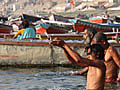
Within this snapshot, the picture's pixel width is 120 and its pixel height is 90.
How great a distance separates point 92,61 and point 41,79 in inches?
245

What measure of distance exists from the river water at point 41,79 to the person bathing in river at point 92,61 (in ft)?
8.20

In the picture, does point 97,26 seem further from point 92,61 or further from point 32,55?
point 92,61

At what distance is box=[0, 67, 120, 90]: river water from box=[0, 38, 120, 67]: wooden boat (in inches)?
16.0

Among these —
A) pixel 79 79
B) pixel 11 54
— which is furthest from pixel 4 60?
pixel 79 79

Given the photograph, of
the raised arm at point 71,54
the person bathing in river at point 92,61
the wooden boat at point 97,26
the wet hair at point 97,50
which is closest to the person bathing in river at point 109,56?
the person bathing in river at point 92,61

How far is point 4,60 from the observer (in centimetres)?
1530

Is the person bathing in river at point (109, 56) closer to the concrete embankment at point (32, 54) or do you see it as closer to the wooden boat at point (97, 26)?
the concrete embankment at point (32, 54)

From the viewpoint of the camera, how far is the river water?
34.1 feet

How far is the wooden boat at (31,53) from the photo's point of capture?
14.9 metres

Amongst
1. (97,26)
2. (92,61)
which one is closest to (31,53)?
(92,61)

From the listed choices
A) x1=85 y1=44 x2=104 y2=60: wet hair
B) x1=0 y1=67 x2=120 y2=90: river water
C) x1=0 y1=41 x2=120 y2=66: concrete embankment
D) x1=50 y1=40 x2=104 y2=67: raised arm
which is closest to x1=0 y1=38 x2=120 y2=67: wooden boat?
x1=0 y1=41 x2=120 y2=66: concrete embankment

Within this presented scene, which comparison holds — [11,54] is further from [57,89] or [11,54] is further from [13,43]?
[57,89]

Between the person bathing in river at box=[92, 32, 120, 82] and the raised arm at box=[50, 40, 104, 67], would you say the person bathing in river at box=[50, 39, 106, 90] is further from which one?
the person bathing in river at box=[92, 32, 120, 82]

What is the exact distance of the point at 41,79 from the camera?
12000 millimetres
